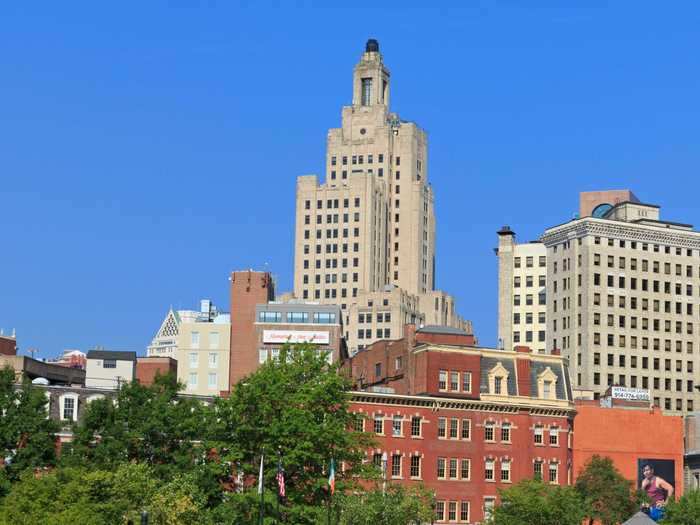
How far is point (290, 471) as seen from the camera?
399 feet

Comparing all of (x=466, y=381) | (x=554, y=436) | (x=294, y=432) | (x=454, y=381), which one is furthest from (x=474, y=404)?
(x=294, y=432)

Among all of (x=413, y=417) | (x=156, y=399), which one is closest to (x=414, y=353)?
(x=413, y=417)

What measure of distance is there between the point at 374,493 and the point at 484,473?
24100 millimetres

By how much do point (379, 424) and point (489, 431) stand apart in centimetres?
1108

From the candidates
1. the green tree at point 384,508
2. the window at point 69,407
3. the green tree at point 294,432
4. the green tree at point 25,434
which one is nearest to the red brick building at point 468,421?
the green tree at point 384,508

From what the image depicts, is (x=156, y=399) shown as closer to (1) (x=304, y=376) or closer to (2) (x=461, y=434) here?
(1) (x=304, y=376)

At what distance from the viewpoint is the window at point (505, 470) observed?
147125 millimetres

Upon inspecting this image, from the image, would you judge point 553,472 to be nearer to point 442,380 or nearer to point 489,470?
point 489,470

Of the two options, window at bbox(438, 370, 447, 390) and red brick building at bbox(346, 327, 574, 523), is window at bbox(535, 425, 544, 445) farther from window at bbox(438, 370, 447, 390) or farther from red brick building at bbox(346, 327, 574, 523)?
window at bbox(438, 370, 447, 390)

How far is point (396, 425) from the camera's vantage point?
144750 millimetres

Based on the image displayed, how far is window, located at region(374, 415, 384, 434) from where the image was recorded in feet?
472

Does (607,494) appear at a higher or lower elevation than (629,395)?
lower

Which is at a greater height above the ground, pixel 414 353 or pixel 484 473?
pixel 414 353

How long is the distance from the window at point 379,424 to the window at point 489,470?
10.7 m
